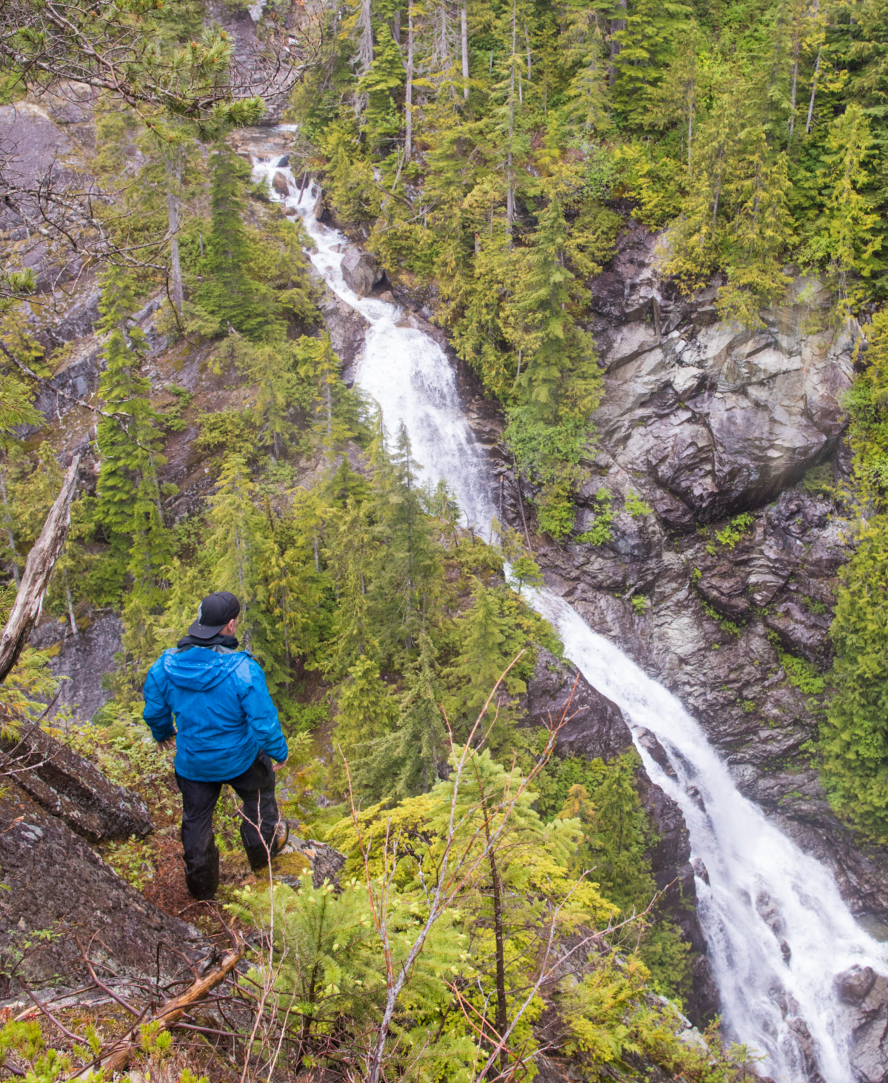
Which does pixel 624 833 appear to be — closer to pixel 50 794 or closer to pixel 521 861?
pixel 521 861

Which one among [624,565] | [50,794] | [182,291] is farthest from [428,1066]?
[182,291]

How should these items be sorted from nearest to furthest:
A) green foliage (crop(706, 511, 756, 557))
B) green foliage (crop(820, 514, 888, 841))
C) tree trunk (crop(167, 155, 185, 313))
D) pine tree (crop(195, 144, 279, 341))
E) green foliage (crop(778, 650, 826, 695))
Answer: green foliage (crop(820, 514, 888, 841)), green foliage (crop(778, 650, 826, 695)), green foliage (crop(706, 511, 756, 557)), pine tree (crop(195, 144, 279, 341)), tree trunk (crop(167, 155, 185, 313))

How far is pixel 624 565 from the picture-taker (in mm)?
20750

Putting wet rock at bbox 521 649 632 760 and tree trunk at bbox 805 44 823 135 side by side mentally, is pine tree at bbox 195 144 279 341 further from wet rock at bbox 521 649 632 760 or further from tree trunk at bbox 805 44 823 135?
tree trunk at bbox 805 44 823 135

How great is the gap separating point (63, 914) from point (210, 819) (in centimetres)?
90

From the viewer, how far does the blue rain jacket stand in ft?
11.6

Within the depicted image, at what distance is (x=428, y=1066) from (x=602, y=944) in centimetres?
505

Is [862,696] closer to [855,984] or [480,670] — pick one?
[855,984]

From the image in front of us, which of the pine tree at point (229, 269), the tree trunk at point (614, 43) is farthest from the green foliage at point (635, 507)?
the tree trunk at point (614, 43)

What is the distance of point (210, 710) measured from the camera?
357cm

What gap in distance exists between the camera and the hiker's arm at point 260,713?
358cm

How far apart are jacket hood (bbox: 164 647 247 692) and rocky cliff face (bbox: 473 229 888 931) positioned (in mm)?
18069

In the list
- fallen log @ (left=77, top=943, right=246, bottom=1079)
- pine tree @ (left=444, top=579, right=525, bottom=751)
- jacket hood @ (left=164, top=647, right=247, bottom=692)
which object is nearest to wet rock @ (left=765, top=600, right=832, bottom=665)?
pine tree @ (left=444, top=579, right=525, bottom=751)

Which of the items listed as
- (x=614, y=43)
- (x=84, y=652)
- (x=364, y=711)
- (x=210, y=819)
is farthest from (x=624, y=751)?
(x=614, y=43)
